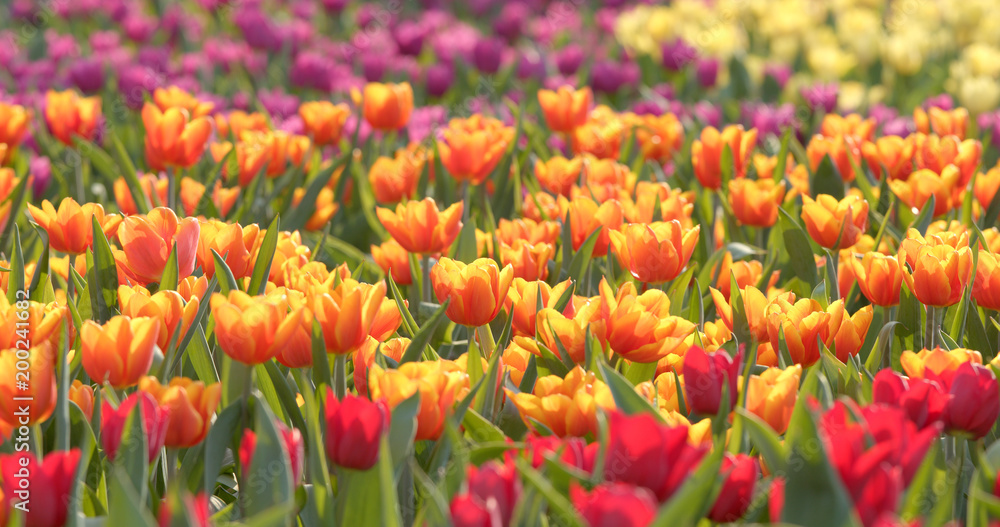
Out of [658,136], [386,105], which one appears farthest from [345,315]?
[658,136]

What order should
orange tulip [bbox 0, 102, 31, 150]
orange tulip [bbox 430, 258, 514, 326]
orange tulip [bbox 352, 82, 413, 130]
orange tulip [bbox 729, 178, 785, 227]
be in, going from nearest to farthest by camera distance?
orange tulip [bbox 430, 258, 514, 326], orange tulip [bbox 729, 178, 785, 227], orange tulip [bbox 0, 102, 31, 150], orange tulip [bbox 352, 82, 413, 130]

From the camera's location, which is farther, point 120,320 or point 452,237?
point 452,237

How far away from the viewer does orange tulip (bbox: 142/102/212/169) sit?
8.34 ft

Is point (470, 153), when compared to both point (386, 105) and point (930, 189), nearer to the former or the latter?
point (386, 105)

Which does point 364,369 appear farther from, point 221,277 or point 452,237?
point 452,237

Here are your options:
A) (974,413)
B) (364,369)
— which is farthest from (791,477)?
(364,369)

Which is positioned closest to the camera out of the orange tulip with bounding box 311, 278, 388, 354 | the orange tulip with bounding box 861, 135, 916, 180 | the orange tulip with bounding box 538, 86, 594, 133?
the orange tulip with bounding box 311, 278, 388, 354

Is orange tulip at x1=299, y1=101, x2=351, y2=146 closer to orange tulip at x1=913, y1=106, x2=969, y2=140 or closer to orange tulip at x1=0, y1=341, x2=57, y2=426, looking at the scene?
orange tulip at x1=913, y1=106, x2=969, y2=140

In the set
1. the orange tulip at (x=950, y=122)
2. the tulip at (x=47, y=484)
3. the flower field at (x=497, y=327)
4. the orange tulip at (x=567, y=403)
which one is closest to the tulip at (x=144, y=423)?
the flower field at (x=497, y=327)

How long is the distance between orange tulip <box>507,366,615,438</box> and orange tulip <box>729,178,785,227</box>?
1074 mm

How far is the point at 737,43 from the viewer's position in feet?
20.0

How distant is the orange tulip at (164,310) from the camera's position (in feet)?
4.83

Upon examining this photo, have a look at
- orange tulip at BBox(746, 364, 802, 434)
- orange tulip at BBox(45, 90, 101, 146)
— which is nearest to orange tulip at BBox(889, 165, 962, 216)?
orange tulip at BBox(746, 364, 802, 434)

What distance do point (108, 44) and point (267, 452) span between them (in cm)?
483
